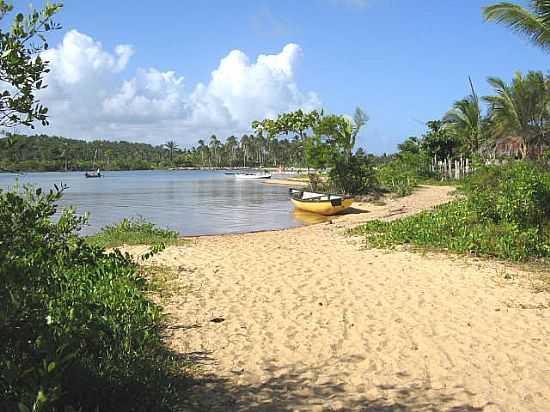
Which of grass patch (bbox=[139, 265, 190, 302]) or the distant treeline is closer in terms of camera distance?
grass patch (bbox=[139, 265, 190, 302])

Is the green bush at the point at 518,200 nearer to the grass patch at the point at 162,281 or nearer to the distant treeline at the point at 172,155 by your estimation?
the grass patch at the point at 162,281

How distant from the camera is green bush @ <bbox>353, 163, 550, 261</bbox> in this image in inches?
368

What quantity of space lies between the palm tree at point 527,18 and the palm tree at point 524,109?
16800 mm

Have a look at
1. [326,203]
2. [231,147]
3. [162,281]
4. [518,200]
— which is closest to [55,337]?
[162,281]

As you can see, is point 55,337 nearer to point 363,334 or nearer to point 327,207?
point 363,334

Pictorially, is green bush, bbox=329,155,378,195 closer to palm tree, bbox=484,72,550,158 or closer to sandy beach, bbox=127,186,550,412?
palm tree, bbox=484,72,550,158

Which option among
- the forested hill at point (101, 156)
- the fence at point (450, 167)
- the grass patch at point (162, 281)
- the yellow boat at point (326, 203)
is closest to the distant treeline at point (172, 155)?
the forested hill at point (101, 156)

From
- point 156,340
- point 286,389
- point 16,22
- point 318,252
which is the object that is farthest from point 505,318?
point 16,22

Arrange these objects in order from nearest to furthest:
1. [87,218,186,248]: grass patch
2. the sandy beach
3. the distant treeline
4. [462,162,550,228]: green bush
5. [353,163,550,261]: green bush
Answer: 1. the sandy beach
2. [353,163,550,261]: green bush
3. [462,162,550,228]: green bush
4. [87,218,186,248]: grass patch
5. the distant treeline

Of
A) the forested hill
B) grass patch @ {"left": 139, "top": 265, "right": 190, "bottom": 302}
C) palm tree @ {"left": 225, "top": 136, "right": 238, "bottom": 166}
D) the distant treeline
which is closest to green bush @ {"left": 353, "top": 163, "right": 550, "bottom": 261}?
grass patch @ {"left": 139, "top": 265, "right": 190, "bottom": 302}

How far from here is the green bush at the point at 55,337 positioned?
2.63 metres

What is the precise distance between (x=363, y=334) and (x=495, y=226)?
19.8ft

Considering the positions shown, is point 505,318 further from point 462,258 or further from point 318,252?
point 318,252

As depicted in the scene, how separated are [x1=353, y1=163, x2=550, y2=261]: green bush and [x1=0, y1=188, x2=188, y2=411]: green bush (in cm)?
696
